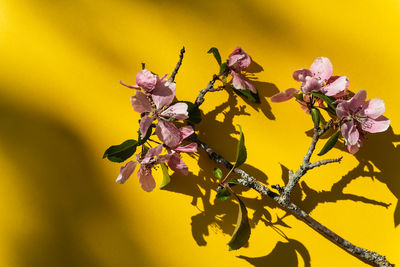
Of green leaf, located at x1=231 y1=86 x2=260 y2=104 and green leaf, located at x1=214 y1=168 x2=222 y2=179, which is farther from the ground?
green leaf, located at x1=231 y1=86 x2=260 y2=104

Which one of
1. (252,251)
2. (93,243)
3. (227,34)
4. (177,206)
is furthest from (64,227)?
(227,34)

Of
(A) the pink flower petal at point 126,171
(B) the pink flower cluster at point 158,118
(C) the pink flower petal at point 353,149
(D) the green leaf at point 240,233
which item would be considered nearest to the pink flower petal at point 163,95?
(B) the pink flower cluster at point 158,118

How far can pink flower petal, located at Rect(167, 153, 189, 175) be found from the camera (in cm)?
83

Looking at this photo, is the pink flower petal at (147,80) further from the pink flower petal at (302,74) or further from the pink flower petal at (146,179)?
the pink flower petal at (302,74)

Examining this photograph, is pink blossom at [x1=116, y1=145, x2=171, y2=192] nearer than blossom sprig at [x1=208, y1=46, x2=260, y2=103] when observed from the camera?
Yes

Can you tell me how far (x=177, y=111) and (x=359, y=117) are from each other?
311mm

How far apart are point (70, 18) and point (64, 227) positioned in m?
0.40

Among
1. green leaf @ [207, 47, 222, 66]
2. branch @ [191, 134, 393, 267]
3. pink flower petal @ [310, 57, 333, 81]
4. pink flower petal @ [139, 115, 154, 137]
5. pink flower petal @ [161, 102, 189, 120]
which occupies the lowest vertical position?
pink flower petal @ [139, 115, 154, 137]

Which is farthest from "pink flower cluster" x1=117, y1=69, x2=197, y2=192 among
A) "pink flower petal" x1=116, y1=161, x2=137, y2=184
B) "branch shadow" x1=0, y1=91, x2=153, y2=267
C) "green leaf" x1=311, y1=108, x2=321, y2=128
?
"green leaf" x1=311, y1=108, x2=321, y2=128

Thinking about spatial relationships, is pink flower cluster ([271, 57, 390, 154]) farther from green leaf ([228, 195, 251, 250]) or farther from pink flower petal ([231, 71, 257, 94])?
green leaf ([228, 195, 251, 250])

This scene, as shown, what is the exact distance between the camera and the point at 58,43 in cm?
95

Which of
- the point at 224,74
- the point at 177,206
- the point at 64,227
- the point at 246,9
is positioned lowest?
the point at 64,227

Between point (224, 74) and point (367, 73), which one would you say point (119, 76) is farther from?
point (367, 73)

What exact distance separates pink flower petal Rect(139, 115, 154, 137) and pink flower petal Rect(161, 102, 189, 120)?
3cm
